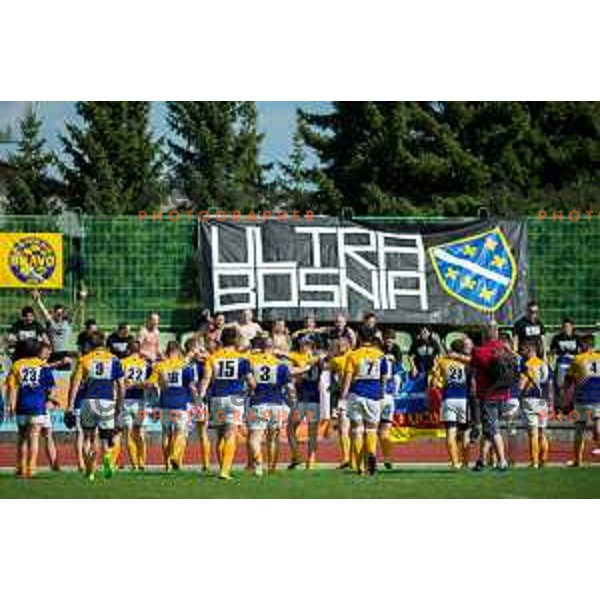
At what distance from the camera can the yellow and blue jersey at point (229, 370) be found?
15508 mm

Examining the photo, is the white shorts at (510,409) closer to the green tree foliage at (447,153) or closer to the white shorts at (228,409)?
the white shorts at (228,409)

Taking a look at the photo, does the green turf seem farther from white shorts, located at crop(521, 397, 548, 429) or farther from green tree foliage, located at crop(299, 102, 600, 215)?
green tree foliage, located at crop(299, 102, 600, 215)

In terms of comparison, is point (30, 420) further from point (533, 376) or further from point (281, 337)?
point (533, 376)

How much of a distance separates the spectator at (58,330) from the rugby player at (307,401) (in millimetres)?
2711

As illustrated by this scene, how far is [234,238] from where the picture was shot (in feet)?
61.0

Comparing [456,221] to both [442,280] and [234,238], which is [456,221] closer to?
[442,280]

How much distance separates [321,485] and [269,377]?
146 centimetres

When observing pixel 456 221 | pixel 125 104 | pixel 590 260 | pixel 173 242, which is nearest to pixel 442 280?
pixel 456 221

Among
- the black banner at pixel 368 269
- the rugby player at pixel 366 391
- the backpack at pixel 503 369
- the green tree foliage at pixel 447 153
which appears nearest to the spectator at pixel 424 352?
the black banner at pixel 368 269

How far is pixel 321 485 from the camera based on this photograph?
1474 centimetres

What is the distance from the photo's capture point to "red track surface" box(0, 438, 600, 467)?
17547 mm

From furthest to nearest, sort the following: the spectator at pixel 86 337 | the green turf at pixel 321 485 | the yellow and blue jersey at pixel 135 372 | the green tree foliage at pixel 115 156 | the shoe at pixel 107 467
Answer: the green tree foliage at pixel 115 156 < the yellow and blue jersey at pixel 135 372 < the spectator at pixel 86 337 < the shoe at pixel 107 467 < the green turf at pixel 321 485

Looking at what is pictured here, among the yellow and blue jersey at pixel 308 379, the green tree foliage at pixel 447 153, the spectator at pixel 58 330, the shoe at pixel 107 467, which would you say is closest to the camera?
the shoe at pixel 107 467

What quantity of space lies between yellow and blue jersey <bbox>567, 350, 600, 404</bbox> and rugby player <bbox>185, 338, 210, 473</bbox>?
13.2 ft
